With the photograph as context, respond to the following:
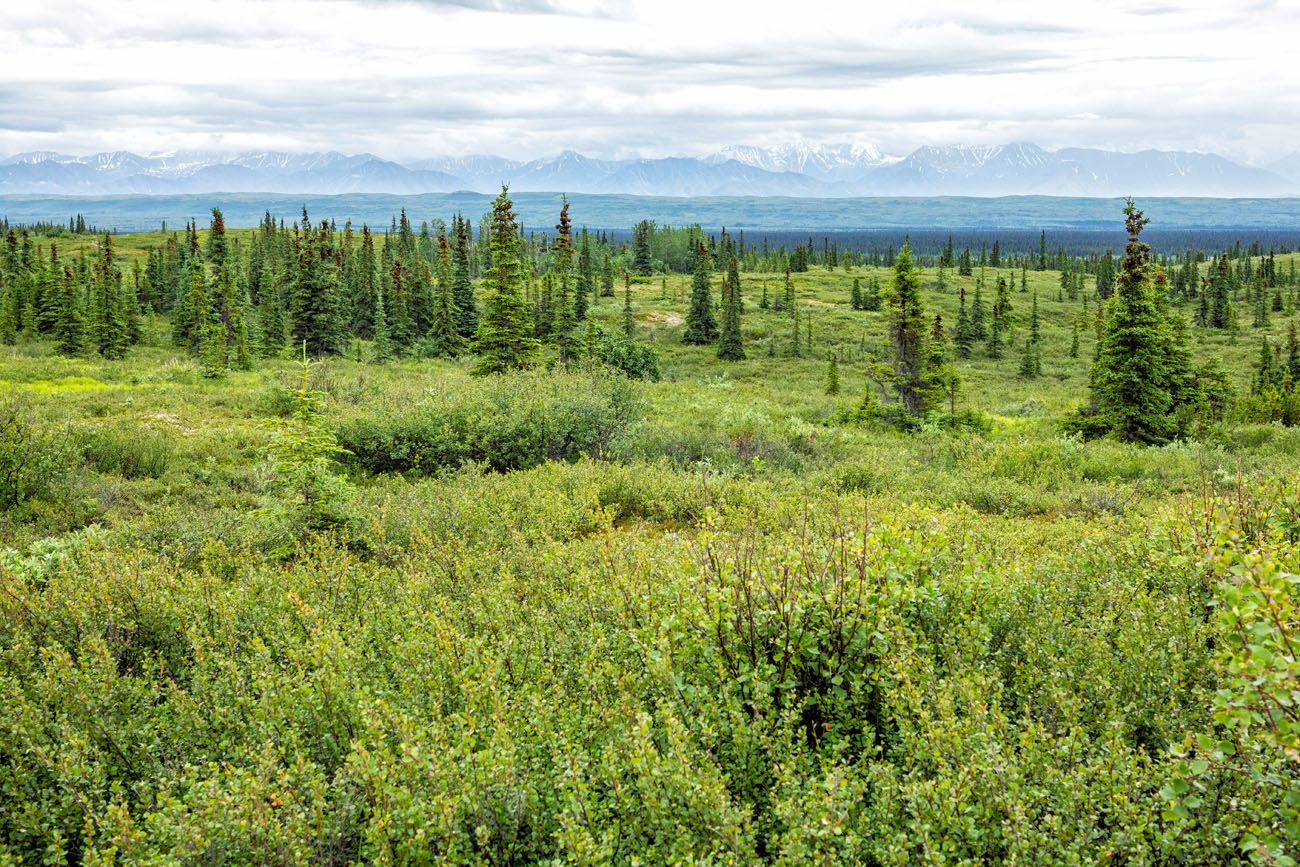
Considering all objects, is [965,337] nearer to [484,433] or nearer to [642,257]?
[642,257]

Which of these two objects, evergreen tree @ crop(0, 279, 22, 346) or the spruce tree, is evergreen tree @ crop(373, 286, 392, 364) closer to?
evergreen tree @ crop(0, 279, 22, 346)

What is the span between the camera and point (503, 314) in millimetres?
33250

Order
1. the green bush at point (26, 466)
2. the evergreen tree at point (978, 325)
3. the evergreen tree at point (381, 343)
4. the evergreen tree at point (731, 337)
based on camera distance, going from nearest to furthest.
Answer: the green bush at point (26, 466) < the evergreen tree at point (381, 343) < the evergreen tree at point (731, 337) < the evergreen tree at point (978, 325)

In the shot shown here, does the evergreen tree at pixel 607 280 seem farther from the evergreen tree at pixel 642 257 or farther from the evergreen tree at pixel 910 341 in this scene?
the evergreen tree at pixel 910 341

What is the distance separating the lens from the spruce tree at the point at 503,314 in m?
32.8

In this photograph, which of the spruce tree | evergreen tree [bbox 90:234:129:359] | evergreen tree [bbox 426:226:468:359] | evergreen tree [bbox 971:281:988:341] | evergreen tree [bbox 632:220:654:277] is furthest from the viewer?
evergreen tree [bbox 632:220:654:277]

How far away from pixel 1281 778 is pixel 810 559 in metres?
2.88

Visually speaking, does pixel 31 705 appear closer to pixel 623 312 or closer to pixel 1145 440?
pixel 1145 440

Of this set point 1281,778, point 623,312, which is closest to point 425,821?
point 1281,778

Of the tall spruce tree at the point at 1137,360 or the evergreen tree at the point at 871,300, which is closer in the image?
the tall spruce tree at the point at 1137,360

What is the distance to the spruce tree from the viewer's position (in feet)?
108

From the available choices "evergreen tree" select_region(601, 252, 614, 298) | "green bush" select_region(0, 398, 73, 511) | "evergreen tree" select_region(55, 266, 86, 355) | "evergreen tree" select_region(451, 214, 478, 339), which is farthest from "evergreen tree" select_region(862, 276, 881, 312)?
"green bush" select_region(0, 398, 73, 511)

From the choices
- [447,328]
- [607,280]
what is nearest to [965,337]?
[607,280]

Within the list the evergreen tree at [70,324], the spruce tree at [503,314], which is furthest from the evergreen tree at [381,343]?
the spruce tree at [503,314]
